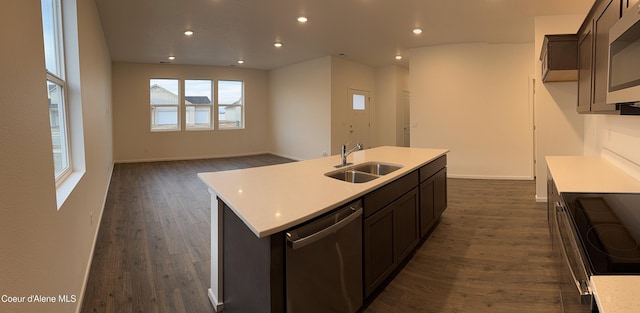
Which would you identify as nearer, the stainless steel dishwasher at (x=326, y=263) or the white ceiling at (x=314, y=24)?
the stainless steel dishwasher at (x=326, y=263)

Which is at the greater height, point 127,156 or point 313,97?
point 313,97

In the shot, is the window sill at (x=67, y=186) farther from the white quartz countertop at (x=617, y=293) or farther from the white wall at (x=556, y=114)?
the white wall at (x=556, y=114)

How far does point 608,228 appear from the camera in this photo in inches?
50.1

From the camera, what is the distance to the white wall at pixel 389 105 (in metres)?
8.99

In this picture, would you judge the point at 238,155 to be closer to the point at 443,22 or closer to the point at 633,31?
the point at 443,22

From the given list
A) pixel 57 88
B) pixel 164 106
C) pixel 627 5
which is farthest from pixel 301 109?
pixel 627 5

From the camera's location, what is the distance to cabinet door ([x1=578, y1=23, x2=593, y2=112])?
2285 mm

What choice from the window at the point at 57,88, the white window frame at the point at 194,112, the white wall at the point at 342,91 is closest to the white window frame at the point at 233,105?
the white window frame at the point at 194,112

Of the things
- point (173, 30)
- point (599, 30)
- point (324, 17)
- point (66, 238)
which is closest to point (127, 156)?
point (173, 30)

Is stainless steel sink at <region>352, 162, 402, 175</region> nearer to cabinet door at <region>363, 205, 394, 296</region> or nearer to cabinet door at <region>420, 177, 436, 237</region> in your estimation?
cabinet door at <region>420, 177, 436, 237</region>

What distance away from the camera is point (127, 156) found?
8.94 m

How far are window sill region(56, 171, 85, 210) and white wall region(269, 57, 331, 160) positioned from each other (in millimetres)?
5854

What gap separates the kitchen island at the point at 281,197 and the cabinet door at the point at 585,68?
1241mm

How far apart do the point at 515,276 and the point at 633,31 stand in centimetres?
190
